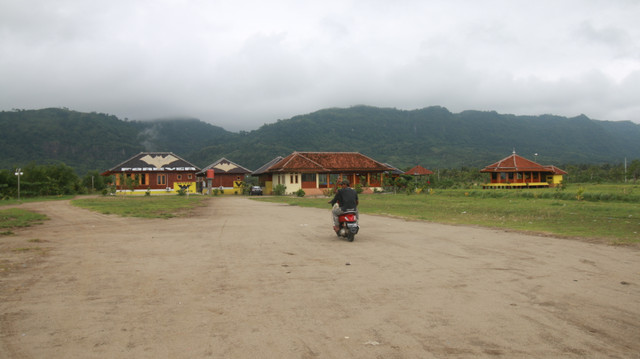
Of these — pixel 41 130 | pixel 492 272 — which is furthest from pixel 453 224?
pixel 41 130

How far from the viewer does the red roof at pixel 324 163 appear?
48.2m

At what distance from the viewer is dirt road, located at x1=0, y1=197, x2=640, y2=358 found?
4039mm

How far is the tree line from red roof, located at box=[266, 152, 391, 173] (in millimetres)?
4046

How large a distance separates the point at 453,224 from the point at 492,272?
7.98m

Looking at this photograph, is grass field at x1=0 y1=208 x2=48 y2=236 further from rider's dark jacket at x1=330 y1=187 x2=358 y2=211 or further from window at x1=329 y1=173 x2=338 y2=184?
window at x1=329 y1=173 x2=338 y2=184

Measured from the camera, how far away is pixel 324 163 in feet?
168

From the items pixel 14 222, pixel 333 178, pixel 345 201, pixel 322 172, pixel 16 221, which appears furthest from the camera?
pixel 333 178

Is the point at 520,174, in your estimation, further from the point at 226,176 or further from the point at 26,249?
the point at 26,249

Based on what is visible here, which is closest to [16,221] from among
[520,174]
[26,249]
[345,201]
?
[26,249]

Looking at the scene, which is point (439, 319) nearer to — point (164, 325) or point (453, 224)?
point (164, 325)

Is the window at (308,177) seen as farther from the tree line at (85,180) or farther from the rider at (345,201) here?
the rider at (345,201)

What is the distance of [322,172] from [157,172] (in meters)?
19.2

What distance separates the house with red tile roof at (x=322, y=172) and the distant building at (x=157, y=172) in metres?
8.85

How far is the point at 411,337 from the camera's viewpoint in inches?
167
